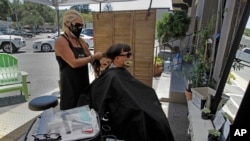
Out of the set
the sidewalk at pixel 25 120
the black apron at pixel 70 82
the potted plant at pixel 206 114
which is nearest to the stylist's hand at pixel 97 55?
the black apron at pixel 70 82

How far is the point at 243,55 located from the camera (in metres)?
1.47

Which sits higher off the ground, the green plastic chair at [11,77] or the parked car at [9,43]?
the parked car at [9,43]

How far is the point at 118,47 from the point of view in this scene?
1.69 metres

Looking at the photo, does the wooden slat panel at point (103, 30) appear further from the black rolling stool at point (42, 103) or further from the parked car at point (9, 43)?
the parked car at point (9, 43)

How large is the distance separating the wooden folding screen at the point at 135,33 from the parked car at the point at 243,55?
69.3 inches

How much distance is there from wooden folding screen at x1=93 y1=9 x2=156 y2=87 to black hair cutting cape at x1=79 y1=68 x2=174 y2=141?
171 centimetres

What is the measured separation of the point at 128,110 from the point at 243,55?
0.95 metres

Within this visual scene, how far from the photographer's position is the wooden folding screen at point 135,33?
3.20m

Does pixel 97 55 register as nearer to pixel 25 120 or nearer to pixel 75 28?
pixel 75 28

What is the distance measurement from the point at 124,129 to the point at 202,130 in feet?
2.18

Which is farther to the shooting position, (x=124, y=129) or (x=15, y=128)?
(x=15, y=128)

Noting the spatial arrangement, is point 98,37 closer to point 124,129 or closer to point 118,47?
point 118,47

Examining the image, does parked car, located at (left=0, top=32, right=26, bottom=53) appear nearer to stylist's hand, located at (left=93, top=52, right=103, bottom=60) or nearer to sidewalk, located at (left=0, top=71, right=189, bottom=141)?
sidewalk, located at (left=0, top=71, right=189, bottom=141)

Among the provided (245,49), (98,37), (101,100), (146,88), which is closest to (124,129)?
(101,100)
